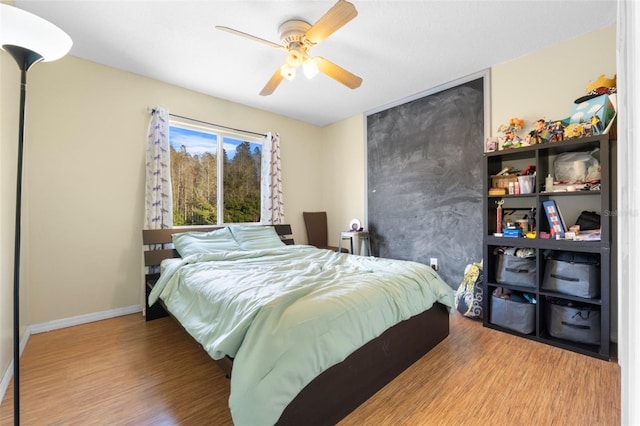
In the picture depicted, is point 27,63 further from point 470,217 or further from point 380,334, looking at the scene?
point 470,217

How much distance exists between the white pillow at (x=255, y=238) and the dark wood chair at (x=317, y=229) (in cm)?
114

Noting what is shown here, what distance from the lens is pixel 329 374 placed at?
1367mm

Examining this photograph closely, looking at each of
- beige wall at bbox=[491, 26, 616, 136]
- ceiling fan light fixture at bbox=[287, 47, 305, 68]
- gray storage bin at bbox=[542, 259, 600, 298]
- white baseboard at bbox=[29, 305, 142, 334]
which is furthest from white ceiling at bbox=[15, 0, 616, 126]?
white baseboard at bbox=[29, 305, 142, 334]

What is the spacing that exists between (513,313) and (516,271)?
37cm

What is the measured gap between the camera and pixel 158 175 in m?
3.01

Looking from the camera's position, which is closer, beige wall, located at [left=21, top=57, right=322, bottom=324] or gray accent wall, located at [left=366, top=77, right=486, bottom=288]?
beige wall, located at [left=21, top=57, right=322, bottom=324]

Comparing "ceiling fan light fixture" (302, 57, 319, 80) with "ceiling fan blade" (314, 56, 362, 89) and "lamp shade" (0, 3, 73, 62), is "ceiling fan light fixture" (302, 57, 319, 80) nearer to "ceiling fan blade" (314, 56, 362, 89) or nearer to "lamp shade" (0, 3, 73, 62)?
"ceiling fan blade" (314, 56, 362, 89)

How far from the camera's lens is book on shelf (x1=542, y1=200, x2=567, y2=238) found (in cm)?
219

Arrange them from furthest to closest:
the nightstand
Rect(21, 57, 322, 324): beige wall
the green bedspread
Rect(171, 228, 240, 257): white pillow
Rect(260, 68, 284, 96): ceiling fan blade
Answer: the nightstand < Rect(171, 228, 240, 257): white pillow < Rect(21, 57, 322, 324): beige wall < Rect(260, 68, 284, 96): ceiling fan blade < the green bedspread

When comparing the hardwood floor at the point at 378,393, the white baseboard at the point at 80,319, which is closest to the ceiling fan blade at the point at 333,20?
the hardwood floor at the point at 378,393

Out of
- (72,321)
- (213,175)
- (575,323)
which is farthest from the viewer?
(213,175)

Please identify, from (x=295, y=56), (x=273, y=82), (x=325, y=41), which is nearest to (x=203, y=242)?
(x=273, y=82)

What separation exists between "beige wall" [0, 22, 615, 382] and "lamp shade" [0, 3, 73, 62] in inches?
47.3

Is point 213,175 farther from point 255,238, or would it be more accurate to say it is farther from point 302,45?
point 302,45
